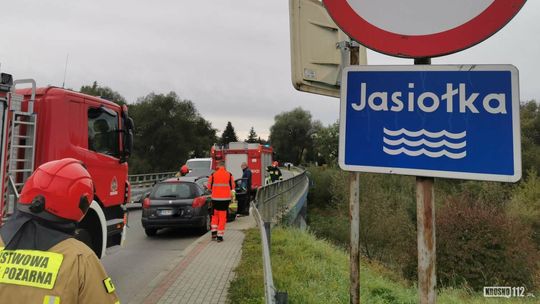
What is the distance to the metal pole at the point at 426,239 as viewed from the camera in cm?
191

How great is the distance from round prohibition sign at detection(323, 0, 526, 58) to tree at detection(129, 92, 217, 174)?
170 feet

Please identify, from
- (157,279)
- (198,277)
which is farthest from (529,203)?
(157,279)

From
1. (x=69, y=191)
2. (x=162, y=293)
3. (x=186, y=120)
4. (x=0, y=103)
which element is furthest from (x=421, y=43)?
(x=186, y=120)

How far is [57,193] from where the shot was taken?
1.95 m

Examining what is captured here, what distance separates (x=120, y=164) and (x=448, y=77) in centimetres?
670

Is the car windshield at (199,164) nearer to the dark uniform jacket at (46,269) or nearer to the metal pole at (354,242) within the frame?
the metal pole at (354,242)

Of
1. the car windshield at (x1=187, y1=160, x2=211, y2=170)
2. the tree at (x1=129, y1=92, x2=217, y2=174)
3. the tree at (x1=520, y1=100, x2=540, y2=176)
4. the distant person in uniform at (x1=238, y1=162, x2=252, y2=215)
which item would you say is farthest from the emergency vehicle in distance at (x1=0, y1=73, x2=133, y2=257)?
the tree at (x1=129, y1=92, x2=217, y2=174)

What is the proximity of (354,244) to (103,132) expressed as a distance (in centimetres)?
555

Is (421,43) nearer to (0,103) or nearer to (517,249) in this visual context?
(0,103)

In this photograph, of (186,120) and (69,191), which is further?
(186,120)

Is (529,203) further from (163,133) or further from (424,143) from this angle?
(163,133)

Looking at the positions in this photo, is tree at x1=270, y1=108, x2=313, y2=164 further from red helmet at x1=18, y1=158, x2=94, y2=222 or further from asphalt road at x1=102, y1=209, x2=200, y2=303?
red helmet at x1=18, y1=158, x2=94, y2=222

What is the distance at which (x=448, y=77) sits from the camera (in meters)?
1.85

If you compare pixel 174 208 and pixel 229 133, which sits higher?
pixel 229 133
